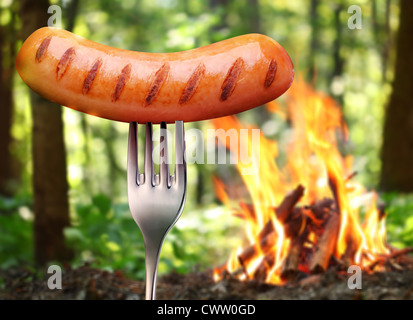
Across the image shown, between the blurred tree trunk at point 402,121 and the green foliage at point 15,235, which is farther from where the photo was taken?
the blurred tree trunk at point 402,121

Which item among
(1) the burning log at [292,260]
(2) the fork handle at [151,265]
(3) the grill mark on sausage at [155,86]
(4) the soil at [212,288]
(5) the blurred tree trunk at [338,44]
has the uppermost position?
(5) the blurred tree trunk at [338,44]

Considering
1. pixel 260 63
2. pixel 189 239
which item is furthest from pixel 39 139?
pixel 189 239

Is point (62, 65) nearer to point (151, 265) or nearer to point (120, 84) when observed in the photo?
point (120, 84)

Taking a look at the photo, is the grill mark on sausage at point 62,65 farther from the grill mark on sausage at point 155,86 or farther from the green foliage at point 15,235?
the green foliage at point 15,235

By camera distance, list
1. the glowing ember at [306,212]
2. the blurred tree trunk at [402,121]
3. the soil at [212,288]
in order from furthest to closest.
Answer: the blurred tree trunk at [402,121] → the glowing ember at [306,212] → the soil at [212,288]

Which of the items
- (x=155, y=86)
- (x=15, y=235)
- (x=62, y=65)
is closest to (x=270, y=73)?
(x=155, y=86)

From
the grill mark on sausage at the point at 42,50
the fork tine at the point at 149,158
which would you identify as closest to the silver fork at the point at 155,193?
the fork tine at the point at 149,158
